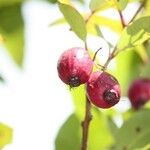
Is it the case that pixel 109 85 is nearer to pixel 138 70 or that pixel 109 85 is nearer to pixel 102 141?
pixel 102 141

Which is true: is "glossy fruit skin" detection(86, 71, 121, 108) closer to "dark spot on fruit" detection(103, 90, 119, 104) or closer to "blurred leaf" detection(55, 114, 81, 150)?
"dark spot on fruit" detection(103, 90, 119, 104)

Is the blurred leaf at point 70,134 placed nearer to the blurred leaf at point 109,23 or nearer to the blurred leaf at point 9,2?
the blurred leaf at point 109,23

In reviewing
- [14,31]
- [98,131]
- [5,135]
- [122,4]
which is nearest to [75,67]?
[122,4]

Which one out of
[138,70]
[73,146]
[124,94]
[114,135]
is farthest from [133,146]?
[138,70]

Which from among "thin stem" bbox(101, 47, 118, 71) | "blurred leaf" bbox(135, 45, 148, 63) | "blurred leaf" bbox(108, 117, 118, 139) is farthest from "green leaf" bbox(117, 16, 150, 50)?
"blurred leaf" bbox(135, 45, 148, 63)

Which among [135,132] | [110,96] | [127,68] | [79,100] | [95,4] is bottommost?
[127,68]

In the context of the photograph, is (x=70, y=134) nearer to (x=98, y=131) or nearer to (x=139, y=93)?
(x=98, y=131)
